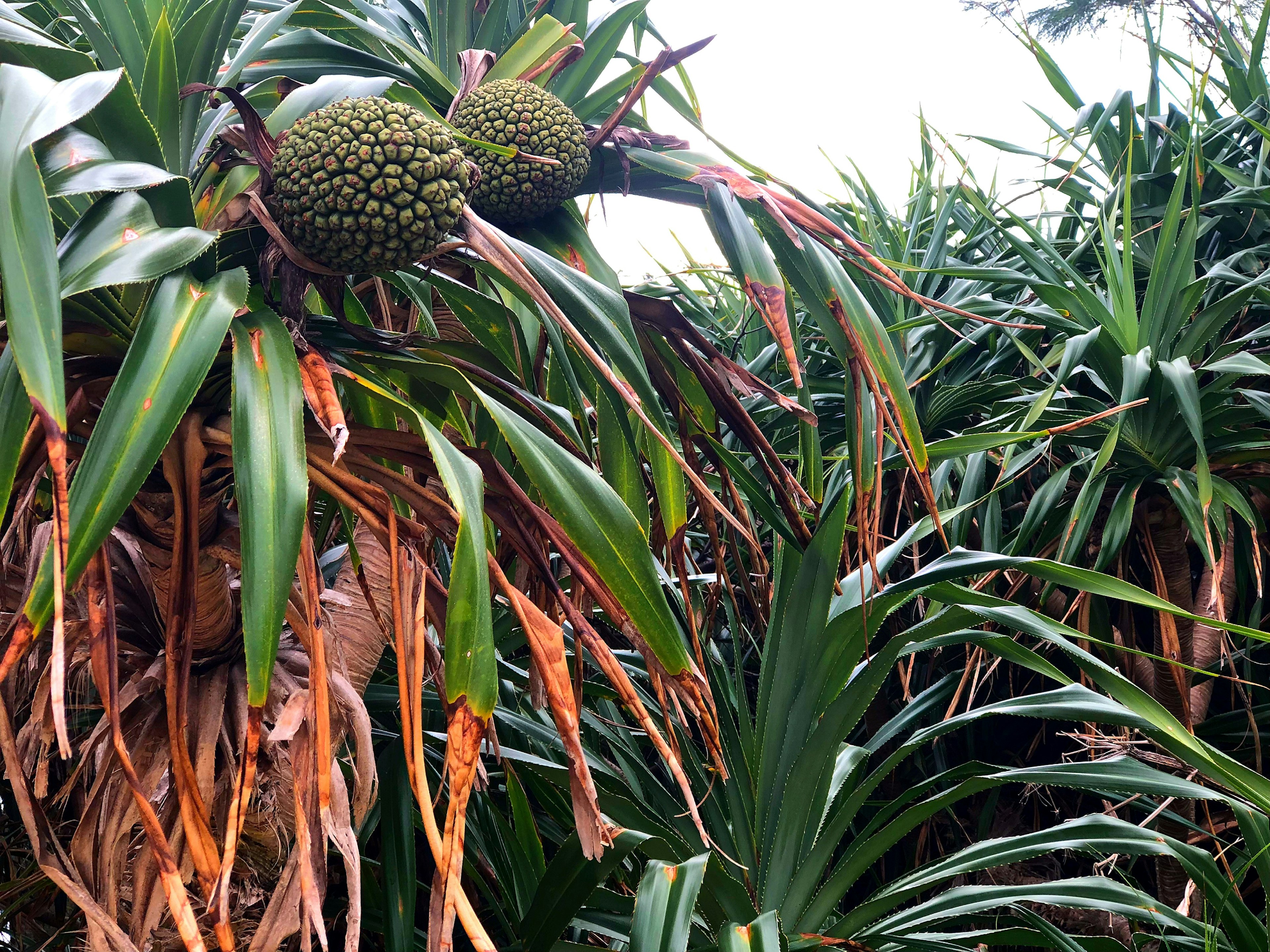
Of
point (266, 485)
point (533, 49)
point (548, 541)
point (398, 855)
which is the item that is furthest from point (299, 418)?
point (398, 855)

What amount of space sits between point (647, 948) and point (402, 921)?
313 mm

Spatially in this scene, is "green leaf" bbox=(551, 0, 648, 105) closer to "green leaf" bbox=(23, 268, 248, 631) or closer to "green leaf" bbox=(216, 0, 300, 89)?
"green leaf" bbox=(216, 0, 300, 89)

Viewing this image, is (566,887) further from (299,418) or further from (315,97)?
(315,97)

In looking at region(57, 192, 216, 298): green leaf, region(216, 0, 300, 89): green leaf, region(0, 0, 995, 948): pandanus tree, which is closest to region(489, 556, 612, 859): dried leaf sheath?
region(0, 0, 995, 948): pandanus tree

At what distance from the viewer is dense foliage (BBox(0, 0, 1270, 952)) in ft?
1.49

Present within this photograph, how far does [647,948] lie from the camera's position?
68 centimetres

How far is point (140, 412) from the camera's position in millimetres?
405

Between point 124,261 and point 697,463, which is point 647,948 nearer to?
point 697,463

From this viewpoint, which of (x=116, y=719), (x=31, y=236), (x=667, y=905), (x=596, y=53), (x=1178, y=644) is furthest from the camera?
(x=1178, y=644)

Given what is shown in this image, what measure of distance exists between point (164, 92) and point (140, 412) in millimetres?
248

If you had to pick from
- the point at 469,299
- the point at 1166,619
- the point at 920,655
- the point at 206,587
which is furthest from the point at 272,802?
the point at 920,655

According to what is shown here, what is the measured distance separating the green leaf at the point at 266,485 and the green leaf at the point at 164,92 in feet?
0.51

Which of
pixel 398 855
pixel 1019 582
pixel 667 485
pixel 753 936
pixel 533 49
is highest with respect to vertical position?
pixel 533 49

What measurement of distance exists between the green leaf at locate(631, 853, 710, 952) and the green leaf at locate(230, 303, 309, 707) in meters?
0.40
